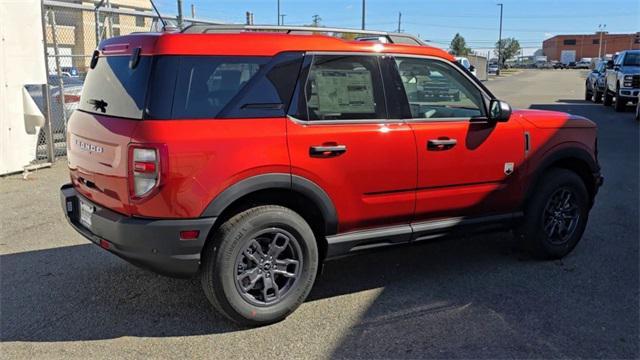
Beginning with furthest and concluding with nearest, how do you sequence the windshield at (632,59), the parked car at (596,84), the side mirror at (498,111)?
the parked car at (596,84) < the windshield at (632,59) < the side mirror at (498,111)

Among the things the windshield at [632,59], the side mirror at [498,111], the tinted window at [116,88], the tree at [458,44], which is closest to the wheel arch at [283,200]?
the tinted window at [116,88]

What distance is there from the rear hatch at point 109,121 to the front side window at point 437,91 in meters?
1.89

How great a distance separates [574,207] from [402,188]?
1980 mm

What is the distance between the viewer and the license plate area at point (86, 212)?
3.93 m

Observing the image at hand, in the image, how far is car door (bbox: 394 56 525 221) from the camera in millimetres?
4383

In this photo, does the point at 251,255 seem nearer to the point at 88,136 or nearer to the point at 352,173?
the point at 352,173

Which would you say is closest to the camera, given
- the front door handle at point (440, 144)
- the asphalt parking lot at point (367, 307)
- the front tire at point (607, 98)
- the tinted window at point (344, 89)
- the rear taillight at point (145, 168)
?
the rear taillight at point (145, 168)

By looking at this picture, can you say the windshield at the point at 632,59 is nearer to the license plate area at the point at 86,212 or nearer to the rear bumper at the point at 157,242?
the rear bumper at the point at 157,242

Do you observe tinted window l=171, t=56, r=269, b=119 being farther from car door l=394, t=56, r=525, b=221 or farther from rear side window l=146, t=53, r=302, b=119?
car door l=394, t=56, r=525, b=221

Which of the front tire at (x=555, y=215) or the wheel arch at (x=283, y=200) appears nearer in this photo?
the wheel arch at (x=283, y=200)

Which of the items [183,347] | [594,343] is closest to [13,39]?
[183,347]

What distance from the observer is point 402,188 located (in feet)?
14.1

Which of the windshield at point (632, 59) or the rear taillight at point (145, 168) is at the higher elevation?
the windshield at point (632, 59)

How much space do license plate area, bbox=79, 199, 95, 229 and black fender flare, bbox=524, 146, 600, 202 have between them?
11.3 ft
